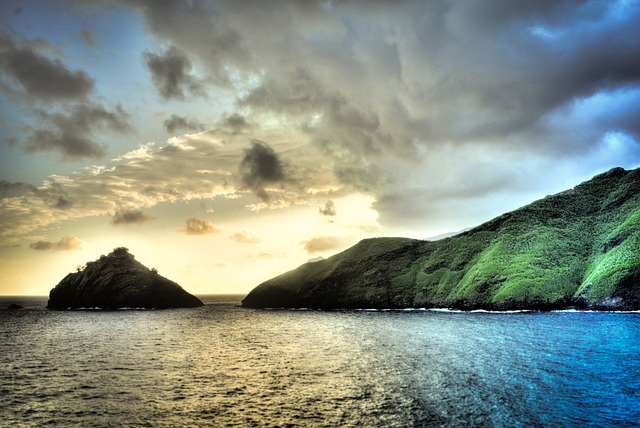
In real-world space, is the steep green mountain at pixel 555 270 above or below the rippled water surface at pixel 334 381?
above

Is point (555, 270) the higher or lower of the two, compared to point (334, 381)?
higher

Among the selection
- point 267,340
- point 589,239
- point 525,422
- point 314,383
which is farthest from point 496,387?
point 589,239

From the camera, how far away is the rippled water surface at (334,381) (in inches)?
1196

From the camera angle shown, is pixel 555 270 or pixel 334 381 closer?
pixel 334 381

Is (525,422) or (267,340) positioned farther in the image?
(267,340)

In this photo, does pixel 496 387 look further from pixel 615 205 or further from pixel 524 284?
pixel 615 205

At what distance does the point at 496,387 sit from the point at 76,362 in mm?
58366

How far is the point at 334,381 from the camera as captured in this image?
42.3 meters

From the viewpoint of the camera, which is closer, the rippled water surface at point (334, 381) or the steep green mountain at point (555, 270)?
the rippled water surface at point (334, 381)

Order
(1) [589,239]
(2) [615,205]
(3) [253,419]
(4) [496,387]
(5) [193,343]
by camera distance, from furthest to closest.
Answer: (2) [615,205] < (1) [589,239] < (5) [193,343] < (4) [496,387] < (3) [253,419]

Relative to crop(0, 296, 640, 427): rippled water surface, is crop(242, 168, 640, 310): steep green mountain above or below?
above

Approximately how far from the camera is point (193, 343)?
2980 inches

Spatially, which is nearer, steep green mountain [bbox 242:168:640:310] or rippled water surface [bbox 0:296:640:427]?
rippled water surface [bbox 0:296:640:427]

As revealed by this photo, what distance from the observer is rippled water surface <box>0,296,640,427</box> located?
30.4 metres
